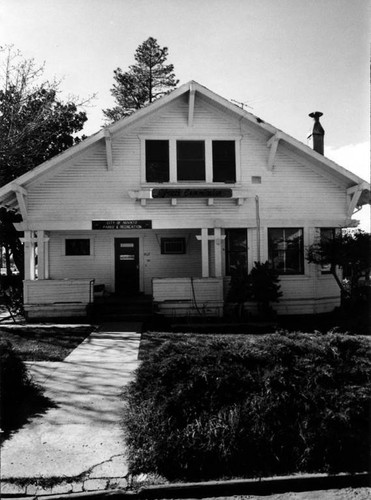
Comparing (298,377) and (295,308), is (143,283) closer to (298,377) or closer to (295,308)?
(295,308)

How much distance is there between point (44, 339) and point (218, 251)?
6.57 m

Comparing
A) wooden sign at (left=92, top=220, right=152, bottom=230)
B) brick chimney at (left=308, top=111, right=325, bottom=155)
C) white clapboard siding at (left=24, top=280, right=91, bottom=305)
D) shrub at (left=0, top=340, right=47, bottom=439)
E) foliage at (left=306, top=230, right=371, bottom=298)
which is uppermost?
brick chimney at (left=308, top=111, right=325, bottom=155)

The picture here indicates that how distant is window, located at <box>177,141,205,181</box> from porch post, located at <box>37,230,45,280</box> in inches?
204

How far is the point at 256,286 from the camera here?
13.4 m

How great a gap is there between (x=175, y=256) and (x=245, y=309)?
382 cm

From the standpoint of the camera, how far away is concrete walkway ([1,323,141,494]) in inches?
159

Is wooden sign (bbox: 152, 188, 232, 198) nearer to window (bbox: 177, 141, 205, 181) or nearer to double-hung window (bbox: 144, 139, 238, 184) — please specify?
double-hung window (bbox: 144, 139, 238, 184)

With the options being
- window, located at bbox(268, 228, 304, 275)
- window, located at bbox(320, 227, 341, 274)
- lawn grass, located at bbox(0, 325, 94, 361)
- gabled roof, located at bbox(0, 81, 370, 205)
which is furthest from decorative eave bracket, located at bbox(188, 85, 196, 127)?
lawn grass, located at bbox(0, 325, 94, 361)

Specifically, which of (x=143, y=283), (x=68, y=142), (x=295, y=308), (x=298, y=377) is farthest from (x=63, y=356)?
(x=68, y=142)

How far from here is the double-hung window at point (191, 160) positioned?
1434cm

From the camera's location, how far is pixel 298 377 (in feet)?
16.4

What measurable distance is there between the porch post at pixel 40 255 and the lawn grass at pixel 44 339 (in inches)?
89.7

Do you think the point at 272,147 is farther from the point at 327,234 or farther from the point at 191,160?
the point at 327,234

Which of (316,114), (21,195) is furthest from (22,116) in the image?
(316,114)
